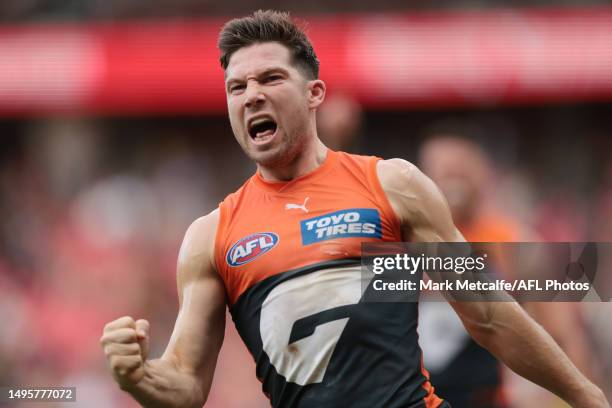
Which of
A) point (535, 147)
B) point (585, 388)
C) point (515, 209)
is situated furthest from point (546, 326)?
point (535, 147)

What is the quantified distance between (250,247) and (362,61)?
9232 mm

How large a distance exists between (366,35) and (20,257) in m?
4.74

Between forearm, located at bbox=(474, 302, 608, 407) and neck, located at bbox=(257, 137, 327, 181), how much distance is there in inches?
36.9

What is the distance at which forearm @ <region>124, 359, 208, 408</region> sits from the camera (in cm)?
423

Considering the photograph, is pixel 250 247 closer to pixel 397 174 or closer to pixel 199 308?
pixel 199 308

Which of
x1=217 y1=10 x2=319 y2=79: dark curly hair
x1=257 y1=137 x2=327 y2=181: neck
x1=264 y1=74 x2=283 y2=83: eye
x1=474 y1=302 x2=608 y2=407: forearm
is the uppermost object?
x1=217 y1=10 x2=319 y2=79: dark curly hair

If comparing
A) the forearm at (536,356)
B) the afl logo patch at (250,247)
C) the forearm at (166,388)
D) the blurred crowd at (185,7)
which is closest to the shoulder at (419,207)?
A: the forearm at (536,356)

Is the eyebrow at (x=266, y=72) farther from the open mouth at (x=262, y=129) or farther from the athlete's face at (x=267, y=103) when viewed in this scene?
the open mouth at (x=262, y=129)

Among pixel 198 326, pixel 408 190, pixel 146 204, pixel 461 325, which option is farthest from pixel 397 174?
pixel 146 204

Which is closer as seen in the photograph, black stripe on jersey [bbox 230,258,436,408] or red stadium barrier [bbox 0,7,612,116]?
black stripe on jersey [bbox 230,258,436,408]

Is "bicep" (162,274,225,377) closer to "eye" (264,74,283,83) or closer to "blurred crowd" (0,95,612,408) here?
"eye" (264,74,283,83)

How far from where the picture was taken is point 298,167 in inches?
189

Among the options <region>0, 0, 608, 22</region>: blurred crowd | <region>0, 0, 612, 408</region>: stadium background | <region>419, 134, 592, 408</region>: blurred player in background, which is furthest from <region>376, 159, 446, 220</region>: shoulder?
<region>0, 0, 608, 22</region>: blurred crowd

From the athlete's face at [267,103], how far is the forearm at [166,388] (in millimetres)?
922
